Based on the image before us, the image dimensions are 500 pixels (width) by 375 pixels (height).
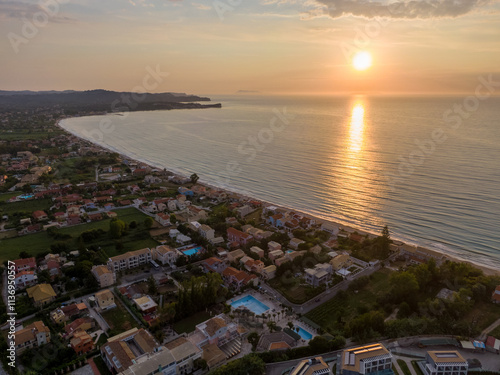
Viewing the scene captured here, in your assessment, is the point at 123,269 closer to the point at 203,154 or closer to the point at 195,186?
the point at 195,186

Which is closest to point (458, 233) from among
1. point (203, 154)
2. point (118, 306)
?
point (118, 306)

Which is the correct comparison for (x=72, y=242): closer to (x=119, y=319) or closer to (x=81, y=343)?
(x=119, y=319)

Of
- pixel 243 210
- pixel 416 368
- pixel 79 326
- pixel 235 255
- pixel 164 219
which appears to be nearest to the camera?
pixel 416 368

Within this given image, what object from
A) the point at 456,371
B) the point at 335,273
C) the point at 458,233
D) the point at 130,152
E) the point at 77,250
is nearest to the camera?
the point at 456,371

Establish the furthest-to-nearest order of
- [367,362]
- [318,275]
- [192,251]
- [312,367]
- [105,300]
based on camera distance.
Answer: [192,251] → [318,275] → [105,300] → [367,362] → [312,367]

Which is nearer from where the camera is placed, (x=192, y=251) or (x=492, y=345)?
(x=492, y=345)

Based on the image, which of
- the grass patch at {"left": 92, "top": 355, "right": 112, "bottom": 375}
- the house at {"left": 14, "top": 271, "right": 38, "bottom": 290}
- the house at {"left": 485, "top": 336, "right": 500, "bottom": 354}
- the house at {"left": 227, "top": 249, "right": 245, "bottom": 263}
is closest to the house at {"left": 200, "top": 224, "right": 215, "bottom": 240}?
the house at {"left": 227, "top": 249, "right": 245, "bottom": 263}

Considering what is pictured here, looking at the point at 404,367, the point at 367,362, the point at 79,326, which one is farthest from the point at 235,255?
the point at 404,367
